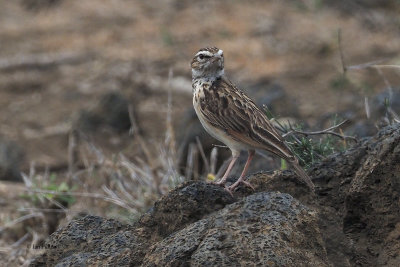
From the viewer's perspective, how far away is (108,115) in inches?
515

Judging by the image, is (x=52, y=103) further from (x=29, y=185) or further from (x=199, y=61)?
(x=199, y=61)

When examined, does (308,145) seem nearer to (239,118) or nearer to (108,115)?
(239,118)

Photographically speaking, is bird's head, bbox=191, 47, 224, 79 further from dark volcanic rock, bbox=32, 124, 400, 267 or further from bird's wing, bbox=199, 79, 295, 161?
dark volcanic rock, bbox=32, 124, 400, 267

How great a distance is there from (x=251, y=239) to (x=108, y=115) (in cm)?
901

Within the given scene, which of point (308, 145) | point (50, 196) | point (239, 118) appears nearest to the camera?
point (239, 118)

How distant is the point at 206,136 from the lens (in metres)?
10.0

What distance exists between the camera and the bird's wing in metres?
5.60

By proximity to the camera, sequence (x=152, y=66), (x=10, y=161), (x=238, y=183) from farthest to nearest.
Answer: (x=152, y=66), (x=10, y=161), (x=238, y=183)

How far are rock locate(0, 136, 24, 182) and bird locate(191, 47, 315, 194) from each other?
5.14 m

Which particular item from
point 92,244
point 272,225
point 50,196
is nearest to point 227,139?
point 92,244

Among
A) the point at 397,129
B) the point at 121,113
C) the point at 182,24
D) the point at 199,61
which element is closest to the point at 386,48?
the point at 182,24

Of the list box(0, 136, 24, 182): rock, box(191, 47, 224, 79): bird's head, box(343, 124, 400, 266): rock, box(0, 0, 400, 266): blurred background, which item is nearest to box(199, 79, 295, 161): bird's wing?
box(191, 47, 224, 79): bird's head

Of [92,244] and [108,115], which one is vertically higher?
[92,244]

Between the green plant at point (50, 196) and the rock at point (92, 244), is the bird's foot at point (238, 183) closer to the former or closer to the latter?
the rock at point (92, 244)
